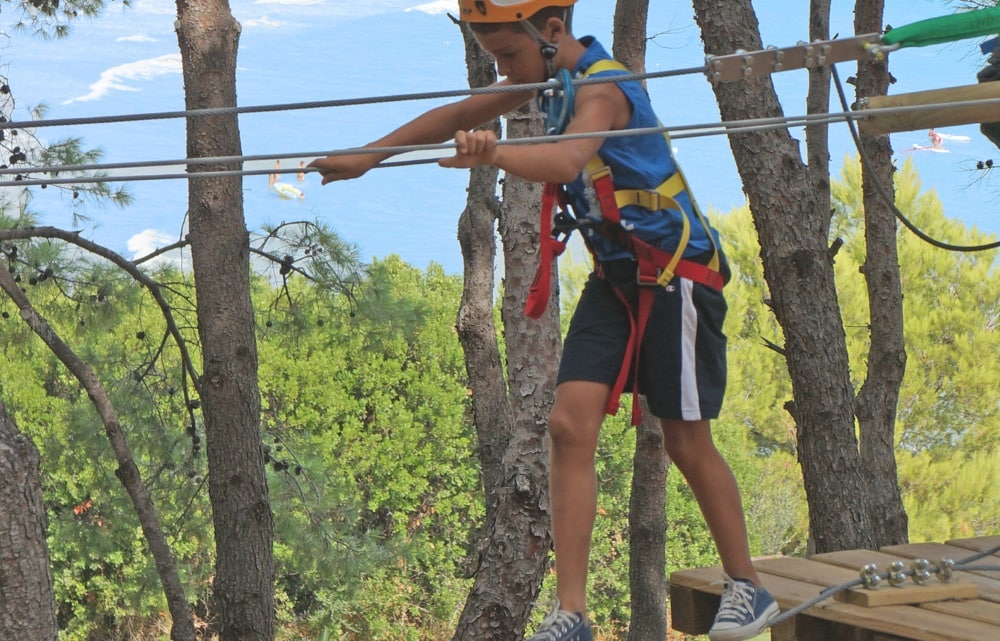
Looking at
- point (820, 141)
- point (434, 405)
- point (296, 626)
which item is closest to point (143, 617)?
point (296, 626)

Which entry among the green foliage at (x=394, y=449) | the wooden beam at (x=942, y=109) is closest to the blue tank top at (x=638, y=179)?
the wooden beam at (x=942, y=109)

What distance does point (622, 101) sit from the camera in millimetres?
2471

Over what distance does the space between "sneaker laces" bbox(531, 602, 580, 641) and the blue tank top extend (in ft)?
2.31

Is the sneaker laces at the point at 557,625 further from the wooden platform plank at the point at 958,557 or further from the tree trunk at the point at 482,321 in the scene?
the tree trunk at the point at 482,321

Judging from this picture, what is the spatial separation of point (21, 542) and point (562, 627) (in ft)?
4.39

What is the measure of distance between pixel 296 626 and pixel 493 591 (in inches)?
351

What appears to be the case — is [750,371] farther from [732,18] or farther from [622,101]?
[622,101]

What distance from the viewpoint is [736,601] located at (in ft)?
9.03

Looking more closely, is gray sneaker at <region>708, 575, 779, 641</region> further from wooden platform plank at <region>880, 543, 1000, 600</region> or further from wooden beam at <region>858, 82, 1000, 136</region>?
wooden beam at <region>858, 82, 1000, 136</region>

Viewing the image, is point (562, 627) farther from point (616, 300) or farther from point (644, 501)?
point (644, 501)

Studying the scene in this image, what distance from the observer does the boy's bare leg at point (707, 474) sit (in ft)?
8.71

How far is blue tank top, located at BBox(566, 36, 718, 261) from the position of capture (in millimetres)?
2541

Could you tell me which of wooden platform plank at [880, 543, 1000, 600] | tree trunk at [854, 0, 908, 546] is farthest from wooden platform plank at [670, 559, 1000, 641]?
tree trunk at [854, 0, 908, 546]

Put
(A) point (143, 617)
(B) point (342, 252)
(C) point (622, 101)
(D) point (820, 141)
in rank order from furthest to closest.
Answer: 1. (A) point (143, 617)
2. (D) point (820, 141)
3. (B) point (342, 252)
4. (C) point (622, 101)
